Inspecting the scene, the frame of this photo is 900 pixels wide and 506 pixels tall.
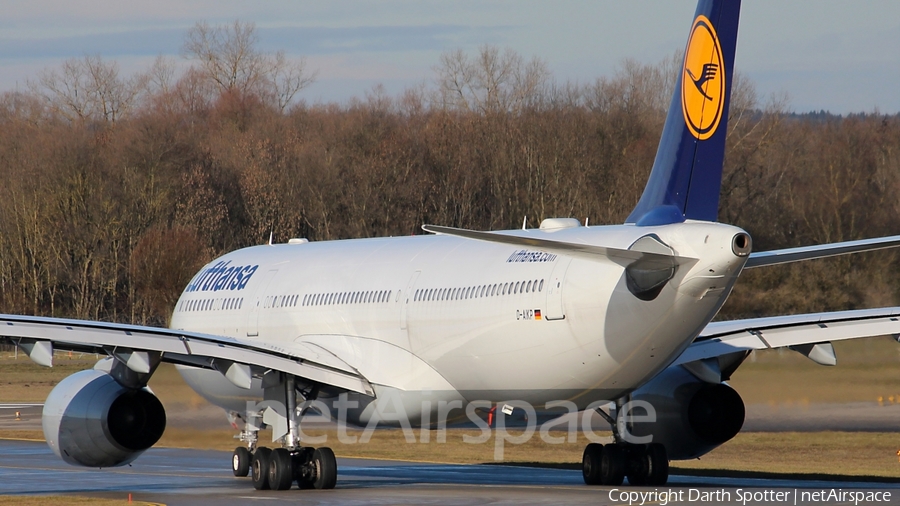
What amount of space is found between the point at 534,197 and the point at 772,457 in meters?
40.7

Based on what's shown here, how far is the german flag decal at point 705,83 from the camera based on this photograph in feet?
52.3

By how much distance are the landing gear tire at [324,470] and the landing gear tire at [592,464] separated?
11.4 ft

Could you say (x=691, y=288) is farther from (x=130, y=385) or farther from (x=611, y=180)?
(x=611, y=180)

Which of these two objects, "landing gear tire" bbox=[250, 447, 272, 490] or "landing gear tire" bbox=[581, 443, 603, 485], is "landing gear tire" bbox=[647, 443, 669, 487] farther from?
"landing gear tire" bbox=[250, 447, 272, 490]

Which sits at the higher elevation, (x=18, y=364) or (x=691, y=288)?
(x=691, y=288)

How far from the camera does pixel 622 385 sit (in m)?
16.2

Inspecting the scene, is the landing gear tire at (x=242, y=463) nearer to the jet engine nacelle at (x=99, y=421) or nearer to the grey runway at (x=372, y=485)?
the grey runway at (x=372, y=485)

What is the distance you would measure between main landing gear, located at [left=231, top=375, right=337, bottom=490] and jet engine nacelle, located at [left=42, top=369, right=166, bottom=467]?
5.01 feet

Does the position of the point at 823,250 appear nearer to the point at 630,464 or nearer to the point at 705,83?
the point at 705,83

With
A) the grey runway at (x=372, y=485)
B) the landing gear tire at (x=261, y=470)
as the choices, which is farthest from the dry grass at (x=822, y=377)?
the landing gear tire at (x=261, y=470)

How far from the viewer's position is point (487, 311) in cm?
1708

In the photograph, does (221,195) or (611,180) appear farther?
(221,195)

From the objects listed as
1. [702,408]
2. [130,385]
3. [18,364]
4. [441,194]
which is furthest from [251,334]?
[441,194]

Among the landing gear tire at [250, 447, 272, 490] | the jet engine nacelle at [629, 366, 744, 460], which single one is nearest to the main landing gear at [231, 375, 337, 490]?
the landing gear tire at [250, 447, 272, 490]
